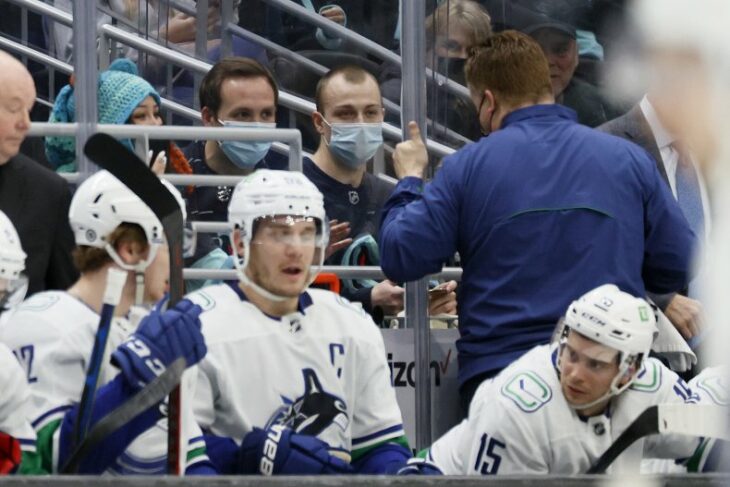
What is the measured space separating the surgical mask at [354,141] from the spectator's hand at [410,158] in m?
0.30

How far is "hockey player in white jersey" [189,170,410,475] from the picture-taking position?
3195 mm

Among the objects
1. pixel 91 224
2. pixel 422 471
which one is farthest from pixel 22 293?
pixel 422 471

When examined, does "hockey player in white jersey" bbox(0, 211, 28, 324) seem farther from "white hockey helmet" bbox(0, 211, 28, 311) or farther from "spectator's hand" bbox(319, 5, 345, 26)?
"spectator's hand" bbox(319, 5, 345, 26)

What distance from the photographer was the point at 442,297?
436cm

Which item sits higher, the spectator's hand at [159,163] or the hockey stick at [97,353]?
the spectator's hand at [159,163]

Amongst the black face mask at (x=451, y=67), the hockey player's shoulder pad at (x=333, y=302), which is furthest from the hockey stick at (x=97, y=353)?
the black face mask at (x=451, y=67)

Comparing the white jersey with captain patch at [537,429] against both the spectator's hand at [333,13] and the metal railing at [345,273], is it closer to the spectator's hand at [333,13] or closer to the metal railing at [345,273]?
the metal railing at [345,273]

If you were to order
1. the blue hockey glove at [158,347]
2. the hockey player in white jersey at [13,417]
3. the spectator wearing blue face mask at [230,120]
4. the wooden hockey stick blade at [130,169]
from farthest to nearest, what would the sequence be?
1. the spectator wearing blue face mask at [230,120]
2. the hockey player in white jersey at [13,417]
3. the blue hockey glove at [158,347]
4. the wooden hockey stick blade at [130,169]

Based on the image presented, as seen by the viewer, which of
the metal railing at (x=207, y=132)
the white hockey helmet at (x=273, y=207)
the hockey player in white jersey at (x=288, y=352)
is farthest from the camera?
the metal railing at (x=207, y=132)

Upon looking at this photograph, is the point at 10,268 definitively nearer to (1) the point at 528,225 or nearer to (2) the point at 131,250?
(2) the point at 131,250

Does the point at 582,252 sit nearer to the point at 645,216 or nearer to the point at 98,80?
the point at 645,216

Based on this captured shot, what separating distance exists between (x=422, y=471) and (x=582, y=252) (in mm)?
868

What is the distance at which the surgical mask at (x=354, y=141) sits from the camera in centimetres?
440

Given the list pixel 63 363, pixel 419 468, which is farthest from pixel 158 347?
pixel 419 468
